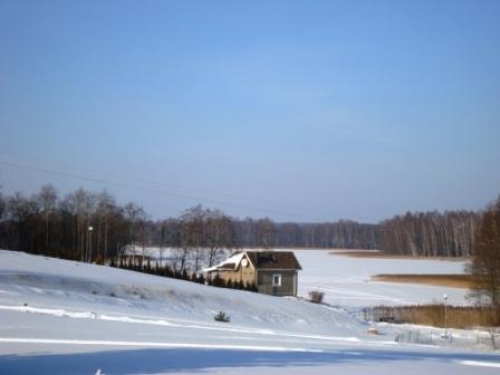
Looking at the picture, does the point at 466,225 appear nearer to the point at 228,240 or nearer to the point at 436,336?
the point at 228,240

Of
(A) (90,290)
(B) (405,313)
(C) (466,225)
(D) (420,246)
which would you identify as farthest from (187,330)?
(D) (420,246)

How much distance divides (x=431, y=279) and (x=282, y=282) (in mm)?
26269

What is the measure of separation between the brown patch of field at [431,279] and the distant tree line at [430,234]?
5837 centimetres

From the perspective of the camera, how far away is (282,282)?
2308 inches

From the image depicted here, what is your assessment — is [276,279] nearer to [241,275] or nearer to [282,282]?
[282,282]

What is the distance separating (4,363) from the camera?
10.8 meters

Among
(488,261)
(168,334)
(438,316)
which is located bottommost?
(438,316)

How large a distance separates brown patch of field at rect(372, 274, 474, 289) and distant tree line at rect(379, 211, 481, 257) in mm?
58370

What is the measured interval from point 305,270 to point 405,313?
4912 cm

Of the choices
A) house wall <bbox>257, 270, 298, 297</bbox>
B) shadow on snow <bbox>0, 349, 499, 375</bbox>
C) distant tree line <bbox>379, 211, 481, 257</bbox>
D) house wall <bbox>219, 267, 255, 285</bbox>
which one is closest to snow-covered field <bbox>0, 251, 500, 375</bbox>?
shadow on snow <bbox>0, 349, 499, 375</bbox>

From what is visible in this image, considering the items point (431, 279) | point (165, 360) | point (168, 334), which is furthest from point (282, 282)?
point (165, 360)

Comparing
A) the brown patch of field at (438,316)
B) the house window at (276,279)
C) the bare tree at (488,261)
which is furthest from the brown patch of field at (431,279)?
the brown patch of field at (438,316)

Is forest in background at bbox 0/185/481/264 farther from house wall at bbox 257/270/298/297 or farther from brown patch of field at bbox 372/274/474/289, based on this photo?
house wall at bbox 257/270/298/297

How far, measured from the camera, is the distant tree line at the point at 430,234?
5394 inches
